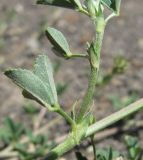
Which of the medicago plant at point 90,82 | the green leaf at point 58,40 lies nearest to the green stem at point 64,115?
the medicago plant at point 90,82

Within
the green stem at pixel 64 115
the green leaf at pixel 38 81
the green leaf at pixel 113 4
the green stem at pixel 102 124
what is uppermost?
the green leaf at pixel 113 4

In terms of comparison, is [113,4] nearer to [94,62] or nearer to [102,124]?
[94,62]

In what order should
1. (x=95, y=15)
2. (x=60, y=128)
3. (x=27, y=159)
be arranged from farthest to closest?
1. (x=60, y=128)
2. (x=27, y=159)
3. (x=95, y=15)

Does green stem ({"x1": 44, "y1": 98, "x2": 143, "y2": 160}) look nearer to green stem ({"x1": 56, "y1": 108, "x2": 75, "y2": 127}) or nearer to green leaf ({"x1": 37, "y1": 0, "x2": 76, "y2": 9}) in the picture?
green stem ({"x1": 56, "y1": 108, "x2": 75, "y2": 127})

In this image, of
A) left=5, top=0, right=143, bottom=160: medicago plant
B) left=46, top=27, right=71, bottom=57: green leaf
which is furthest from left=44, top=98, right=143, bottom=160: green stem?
left=46, top=27, right=71, bottom=57: green leaf

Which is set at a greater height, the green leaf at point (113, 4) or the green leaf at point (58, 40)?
the green leaf at point (113, 4)

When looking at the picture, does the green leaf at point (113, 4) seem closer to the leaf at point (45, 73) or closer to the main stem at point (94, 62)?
the main stem at point (94, 62)

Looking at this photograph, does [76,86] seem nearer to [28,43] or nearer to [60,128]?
[60,128]

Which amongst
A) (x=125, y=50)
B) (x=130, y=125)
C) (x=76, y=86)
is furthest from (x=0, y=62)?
(x=130, y=125)
